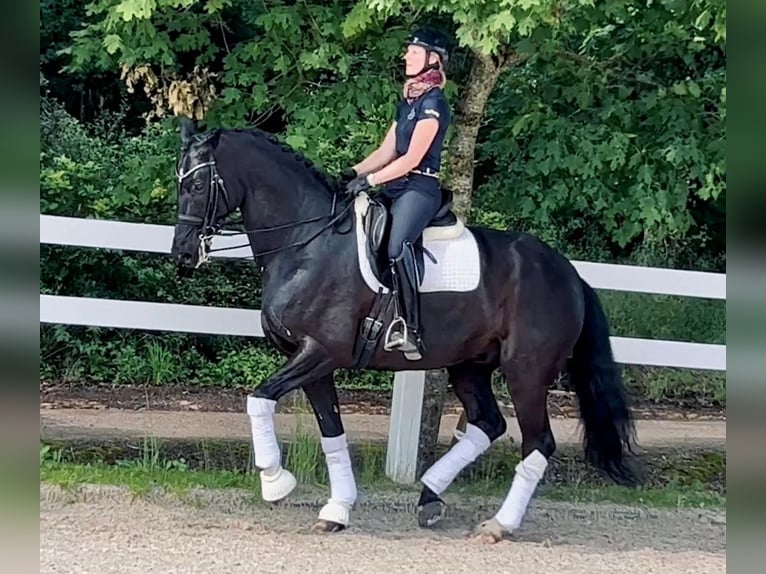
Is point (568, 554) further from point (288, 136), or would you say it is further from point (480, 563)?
point (288, 136)

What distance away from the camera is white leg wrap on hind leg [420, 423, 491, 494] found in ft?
19.4

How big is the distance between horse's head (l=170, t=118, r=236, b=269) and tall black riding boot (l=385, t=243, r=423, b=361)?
1.01 metres

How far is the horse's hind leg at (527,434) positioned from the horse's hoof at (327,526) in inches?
31.5

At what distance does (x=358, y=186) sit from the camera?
18.2 feet

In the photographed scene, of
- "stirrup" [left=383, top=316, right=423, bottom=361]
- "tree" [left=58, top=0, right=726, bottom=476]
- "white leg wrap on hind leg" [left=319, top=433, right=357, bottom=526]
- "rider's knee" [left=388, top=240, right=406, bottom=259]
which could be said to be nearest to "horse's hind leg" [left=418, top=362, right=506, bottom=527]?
"white leg wrap on hind leg" [left=319, top=433, right=357, bottom=526]

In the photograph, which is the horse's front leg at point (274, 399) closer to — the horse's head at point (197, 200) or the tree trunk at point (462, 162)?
the horse's head at point (197, 200)

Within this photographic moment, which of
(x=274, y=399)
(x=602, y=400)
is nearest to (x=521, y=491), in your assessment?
(x=602, y=400)

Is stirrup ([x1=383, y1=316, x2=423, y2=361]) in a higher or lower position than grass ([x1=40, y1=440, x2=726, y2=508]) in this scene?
higher

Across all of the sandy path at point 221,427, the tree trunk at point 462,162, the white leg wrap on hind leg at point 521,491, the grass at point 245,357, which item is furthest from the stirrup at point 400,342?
the grass at point 245,357

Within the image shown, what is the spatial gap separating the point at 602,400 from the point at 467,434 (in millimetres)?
822

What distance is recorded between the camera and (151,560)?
202 inches

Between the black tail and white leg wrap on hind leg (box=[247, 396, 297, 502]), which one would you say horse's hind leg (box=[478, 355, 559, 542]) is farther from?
white leg wrap on hind leg (box=[247, 396, 297, 502])

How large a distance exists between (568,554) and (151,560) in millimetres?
2230
